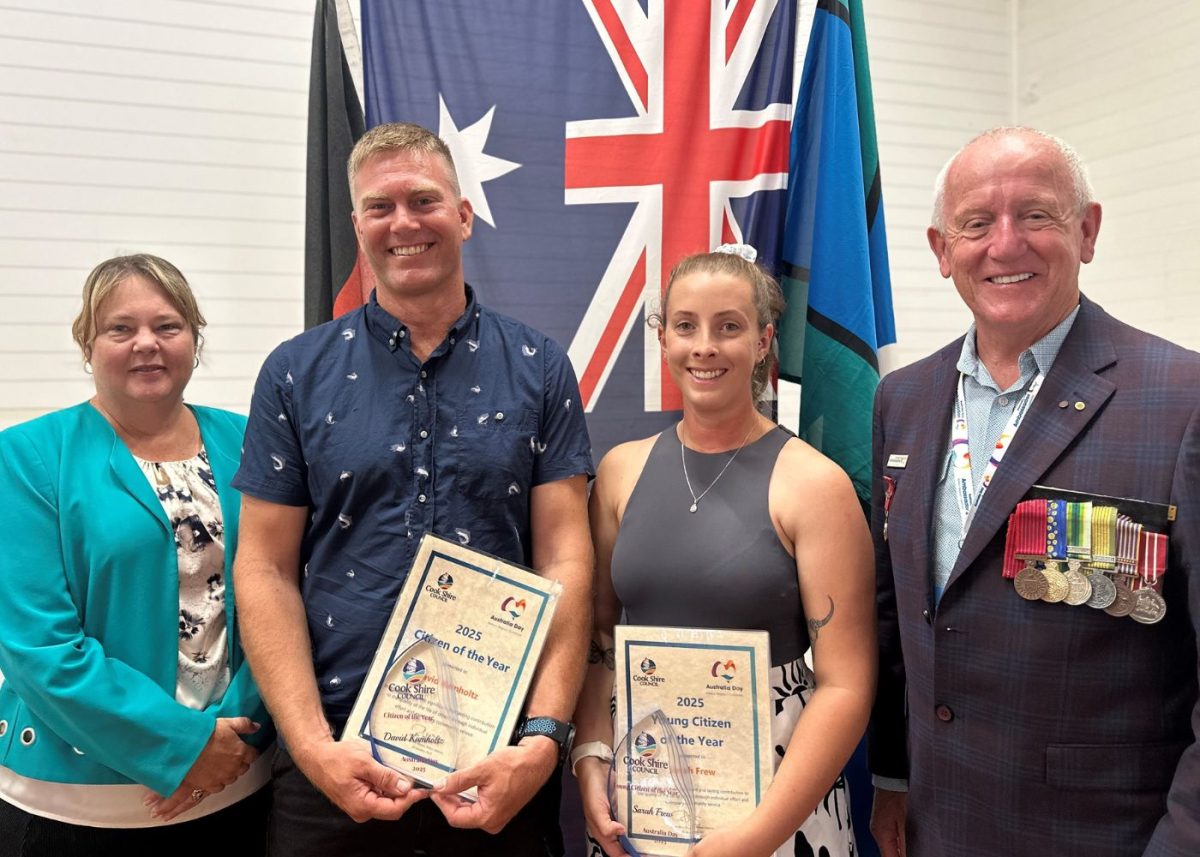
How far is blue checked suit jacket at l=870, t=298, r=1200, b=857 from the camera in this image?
1396mm

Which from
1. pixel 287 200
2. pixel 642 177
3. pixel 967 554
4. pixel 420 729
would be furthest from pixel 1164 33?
pixel 420 729

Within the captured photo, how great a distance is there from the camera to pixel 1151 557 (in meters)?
1.38

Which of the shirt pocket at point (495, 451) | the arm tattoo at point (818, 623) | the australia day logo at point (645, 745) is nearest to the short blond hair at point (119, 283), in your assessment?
the shirt pocket at point (495, 451)

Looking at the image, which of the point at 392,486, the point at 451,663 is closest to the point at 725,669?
the point at 451,663

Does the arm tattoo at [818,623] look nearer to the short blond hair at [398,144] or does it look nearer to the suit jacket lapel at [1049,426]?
the suit jacket lapel at [1049,426]

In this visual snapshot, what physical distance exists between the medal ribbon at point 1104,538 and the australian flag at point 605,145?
4.49 feet

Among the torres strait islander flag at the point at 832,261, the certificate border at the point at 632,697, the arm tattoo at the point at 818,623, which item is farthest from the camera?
the torres strait islander flag at the point at 832,261

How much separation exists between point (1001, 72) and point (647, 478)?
3264 millimetres

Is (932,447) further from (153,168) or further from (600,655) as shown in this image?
(153,168)

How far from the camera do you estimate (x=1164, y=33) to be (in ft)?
11.6

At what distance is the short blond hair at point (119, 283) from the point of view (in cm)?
195

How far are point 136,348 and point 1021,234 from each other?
1687 millimetres

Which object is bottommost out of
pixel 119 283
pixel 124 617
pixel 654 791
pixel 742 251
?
pixel 654 791

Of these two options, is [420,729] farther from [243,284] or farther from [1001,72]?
[1001,72]
